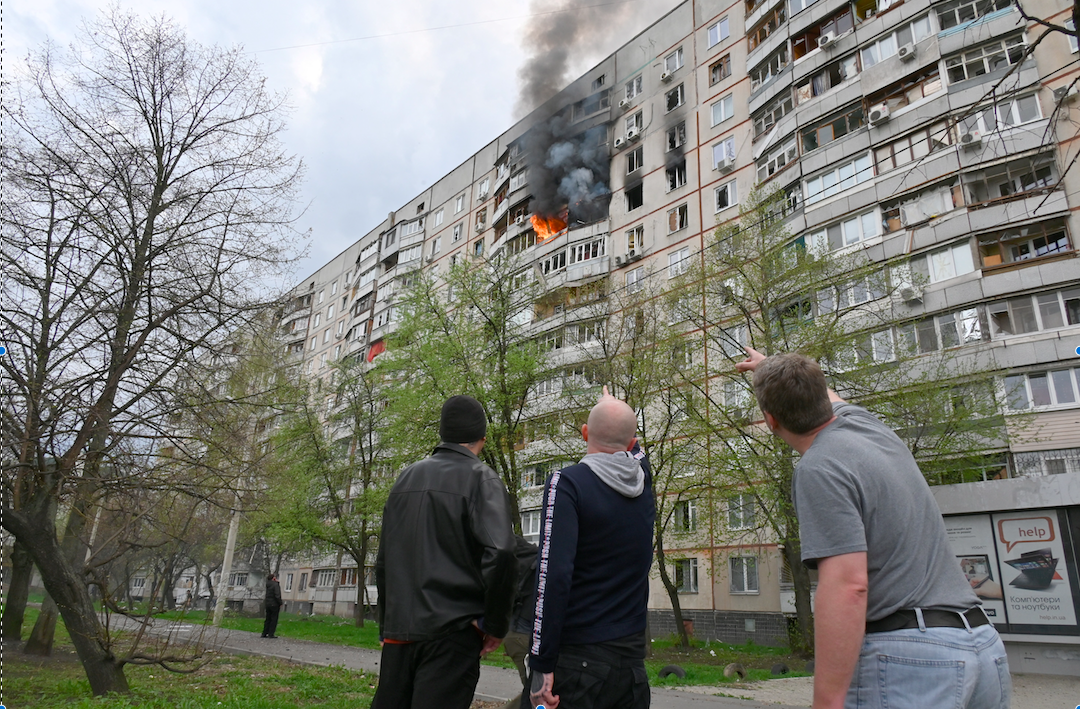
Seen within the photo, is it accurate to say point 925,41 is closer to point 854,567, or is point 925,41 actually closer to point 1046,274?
point 1046,274

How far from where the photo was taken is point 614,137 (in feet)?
132

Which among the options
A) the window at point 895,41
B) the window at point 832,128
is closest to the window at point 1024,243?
the window at point 832,128

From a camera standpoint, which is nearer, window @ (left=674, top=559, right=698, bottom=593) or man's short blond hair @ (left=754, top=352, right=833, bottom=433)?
man's short blond hair @ (left=754, top=352, right=833, bottom=433)

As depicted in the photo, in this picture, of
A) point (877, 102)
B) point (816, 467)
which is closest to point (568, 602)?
point (816, 467)

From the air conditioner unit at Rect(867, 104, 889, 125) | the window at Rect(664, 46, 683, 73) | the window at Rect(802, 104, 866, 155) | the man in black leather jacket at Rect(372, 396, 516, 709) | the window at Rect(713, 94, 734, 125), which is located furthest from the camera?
the window at Rect(664, 46, 683, 73)

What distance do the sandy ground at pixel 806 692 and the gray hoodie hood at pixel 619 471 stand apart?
301 inches

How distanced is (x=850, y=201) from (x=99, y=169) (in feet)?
78.5

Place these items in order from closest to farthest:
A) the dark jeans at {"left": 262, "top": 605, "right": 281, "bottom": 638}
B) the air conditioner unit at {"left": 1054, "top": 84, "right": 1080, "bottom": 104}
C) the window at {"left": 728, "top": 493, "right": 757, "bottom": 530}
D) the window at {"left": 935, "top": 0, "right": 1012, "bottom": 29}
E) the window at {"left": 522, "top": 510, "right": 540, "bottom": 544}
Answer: the air conditioner unit at {"left": 1054, "top": 84, "right": 1080, "bottom": 104}
the dark jeans at {"left": 262, "top": 605, "right": 281, "bottom": 638}
the window at {"left": 728, "top": 493, "right": 757, "bottom": 530}
the window at {"left": 935, "top": 0, "right": 1012, "bottom": 29}
the window at {"left": 522, "top": 510, "right": 540, "bottom": 544}

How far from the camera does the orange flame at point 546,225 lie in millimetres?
41062

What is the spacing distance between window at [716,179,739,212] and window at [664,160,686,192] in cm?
261

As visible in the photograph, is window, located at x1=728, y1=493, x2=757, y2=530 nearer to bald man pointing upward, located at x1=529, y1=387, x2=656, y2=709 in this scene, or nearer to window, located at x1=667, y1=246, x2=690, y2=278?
window, located at x1=667, y1=246, x2=690, y2=278

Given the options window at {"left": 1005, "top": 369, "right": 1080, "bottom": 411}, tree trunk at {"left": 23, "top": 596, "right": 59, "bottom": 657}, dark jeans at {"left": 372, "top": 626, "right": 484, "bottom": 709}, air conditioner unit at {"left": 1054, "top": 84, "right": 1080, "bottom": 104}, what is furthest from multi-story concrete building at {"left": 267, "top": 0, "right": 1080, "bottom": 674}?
tree trunk at {"left": 23, "top": 596, "right": 59, "bottom": 657}

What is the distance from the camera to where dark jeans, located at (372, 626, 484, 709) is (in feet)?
11.1

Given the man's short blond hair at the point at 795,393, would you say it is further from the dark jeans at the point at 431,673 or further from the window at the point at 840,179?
the window at the point at 840,179
